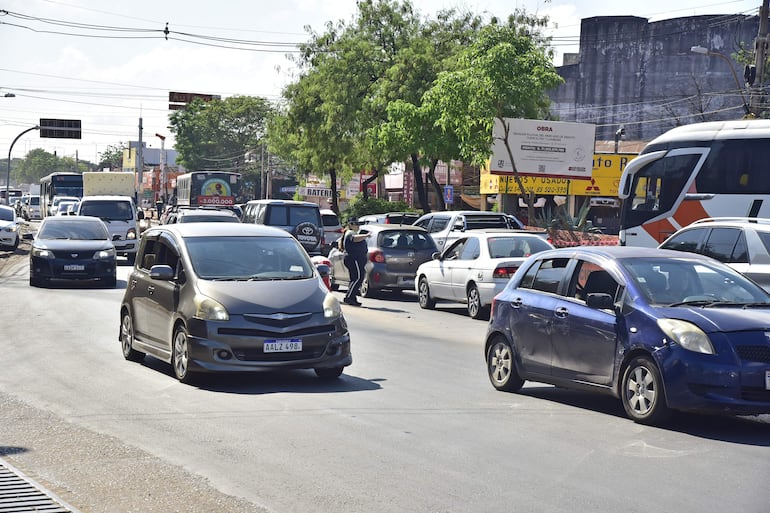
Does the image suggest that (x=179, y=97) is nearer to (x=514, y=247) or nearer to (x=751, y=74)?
(x=751, y=74)

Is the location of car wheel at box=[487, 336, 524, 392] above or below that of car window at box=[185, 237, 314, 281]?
below

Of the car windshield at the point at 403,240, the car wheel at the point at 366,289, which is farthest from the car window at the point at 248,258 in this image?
the car wheel at the point at 366,289

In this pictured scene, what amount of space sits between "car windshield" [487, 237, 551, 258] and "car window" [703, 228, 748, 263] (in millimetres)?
4254

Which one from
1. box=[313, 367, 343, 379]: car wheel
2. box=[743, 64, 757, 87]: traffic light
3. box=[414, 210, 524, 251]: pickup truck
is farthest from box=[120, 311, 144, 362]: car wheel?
box=[743, 64, 757, 87]: traffic light

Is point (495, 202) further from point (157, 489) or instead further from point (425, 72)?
point (157, 489)

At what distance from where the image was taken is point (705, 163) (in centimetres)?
2522

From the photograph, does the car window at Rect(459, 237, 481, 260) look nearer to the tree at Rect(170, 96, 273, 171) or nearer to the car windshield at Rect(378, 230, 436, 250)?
the car windshield at Rect(378, 230, 436, 250)

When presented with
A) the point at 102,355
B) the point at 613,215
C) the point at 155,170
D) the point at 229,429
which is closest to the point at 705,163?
the point at 102,355

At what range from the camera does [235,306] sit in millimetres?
11719

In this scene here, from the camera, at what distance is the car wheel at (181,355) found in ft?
38.9

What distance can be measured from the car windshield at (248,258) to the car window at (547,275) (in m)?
2.58

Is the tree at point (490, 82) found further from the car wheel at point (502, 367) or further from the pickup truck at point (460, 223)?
the car wheel at point (502, 367)

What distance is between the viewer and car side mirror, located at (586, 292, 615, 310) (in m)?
10.1

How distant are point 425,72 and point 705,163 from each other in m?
25.9
